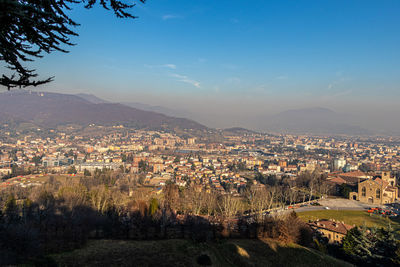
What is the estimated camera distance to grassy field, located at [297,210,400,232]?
703 inches

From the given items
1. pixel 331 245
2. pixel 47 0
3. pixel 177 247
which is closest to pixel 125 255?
pixel 177 247

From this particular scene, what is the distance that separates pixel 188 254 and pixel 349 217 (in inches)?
604

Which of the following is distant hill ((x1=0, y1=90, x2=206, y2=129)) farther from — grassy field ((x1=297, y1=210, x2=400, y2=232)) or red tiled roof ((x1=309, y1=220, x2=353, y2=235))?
red tiled roof ((x1=309, y1=220, x2=353, y2=235))

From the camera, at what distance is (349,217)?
1909 cm

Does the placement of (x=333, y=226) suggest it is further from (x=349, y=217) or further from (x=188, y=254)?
(x=188, y=254)

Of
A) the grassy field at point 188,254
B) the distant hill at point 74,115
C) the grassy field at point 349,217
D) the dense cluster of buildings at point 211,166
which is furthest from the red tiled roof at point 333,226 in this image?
the distant hill at point 74,115

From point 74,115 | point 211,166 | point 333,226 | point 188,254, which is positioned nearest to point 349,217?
point 333,226

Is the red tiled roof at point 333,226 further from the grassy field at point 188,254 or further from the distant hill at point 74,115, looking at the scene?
the distant hill at point 74,115

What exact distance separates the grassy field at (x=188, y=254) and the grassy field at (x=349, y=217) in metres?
8.30

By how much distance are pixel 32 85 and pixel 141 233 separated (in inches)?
431

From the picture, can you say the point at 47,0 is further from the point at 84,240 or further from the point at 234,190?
the point at 234,190

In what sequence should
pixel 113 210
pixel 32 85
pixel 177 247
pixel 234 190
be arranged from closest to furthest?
pixel 32 85 < pixel 177 247 < pixel 113 210 < pixel 234 190

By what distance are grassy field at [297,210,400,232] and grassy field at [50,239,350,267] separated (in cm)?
830

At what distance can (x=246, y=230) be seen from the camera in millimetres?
12945
